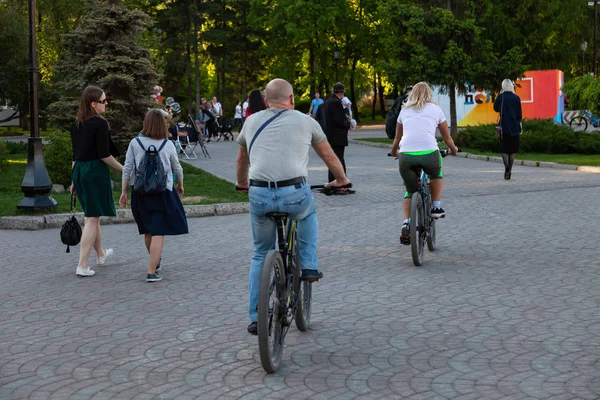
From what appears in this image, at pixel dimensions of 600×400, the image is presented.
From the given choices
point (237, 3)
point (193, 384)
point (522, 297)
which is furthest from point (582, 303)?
point (237, 3)

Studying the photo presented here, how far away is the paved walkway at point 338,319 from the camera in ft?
19.6

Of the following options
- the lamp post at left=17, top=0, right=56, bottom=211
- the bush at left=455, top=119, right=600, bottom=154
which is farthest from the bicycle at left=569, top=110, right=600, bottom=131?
the lamp post at left=17, top=0, right=56, bottom=211

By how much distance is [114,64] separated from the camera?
23516 millimetres

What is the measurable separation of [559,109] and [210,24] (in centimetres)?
2998

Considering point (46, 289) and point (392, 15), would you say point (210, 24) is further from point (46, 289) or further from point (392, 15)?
point (46, 289)

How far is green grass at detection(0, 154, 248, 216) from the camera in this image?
53.7ft

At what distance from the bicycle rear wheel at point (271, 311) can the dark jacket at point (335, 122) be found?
11982 mm

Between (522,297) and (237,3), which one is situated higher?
(237,3)

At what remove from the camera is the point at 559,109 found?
155 ft

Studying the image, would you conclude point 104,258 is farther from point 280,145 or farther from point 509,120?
point 509,120

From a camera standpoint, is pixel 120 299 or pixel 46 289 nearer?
pixel 120 299

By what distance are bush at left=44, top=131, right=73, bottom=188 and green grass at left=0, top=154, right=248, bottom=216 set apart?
727mm

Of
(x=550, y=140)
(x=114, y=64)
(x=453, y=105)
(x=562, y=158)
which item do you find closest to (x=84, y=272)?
(x=114, y=64)

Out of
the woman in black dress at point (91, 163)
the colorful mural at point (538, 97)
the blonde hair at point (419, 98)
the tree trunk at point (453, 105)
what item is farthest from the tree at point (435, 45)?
the woman in black dress at point (91, 163)
